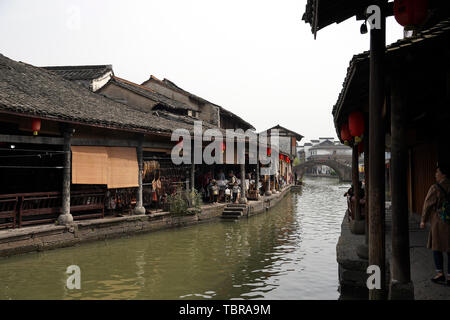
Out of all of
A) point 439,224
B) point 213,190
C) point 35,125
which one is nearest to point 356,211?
point 439,224

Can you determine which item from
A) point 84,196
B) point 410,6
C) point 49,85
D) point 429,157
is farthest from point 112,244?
point 410,6

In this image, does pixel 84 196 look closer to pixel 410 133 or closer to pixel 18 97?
pixel 18 97

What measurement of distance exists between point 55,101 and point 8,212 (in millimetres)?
3349

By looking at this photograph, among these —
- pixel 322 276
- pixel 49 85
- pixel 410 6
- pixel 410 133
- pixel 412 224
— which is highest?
pixel 49 85

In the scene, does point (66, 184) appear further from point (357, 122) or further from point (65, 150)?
point (357, 122)

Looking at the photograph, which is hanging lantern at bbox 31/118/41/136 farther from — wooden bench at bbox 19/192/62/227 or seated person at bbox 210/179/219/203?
seated person at bbox 210/179/219/203

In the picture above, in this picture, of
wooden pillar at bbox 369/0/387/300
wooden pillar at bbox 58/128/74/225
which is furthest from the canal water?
wooden pillar at bbox 369/0/387/300

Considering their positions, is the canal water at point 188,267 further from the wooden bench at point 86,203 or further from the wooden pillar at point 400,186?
the wooden pillar at point 400,186

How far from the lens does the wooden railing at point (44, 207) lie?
32.1 feet

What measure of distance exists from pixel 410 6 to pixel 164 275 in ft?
20.6

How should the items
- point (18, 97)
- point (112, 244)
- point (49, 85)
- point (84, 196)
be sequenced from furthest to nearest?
point (49, 85)
point (84, 196)
point (112, 244)
point (18, 97)

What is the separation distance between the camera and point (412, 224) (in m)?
9.98

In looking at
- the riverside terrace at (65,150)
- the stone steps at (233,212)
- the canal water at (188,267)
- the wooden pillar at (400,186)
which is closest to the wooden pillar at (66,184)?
the riverside terrace at (65,150)
